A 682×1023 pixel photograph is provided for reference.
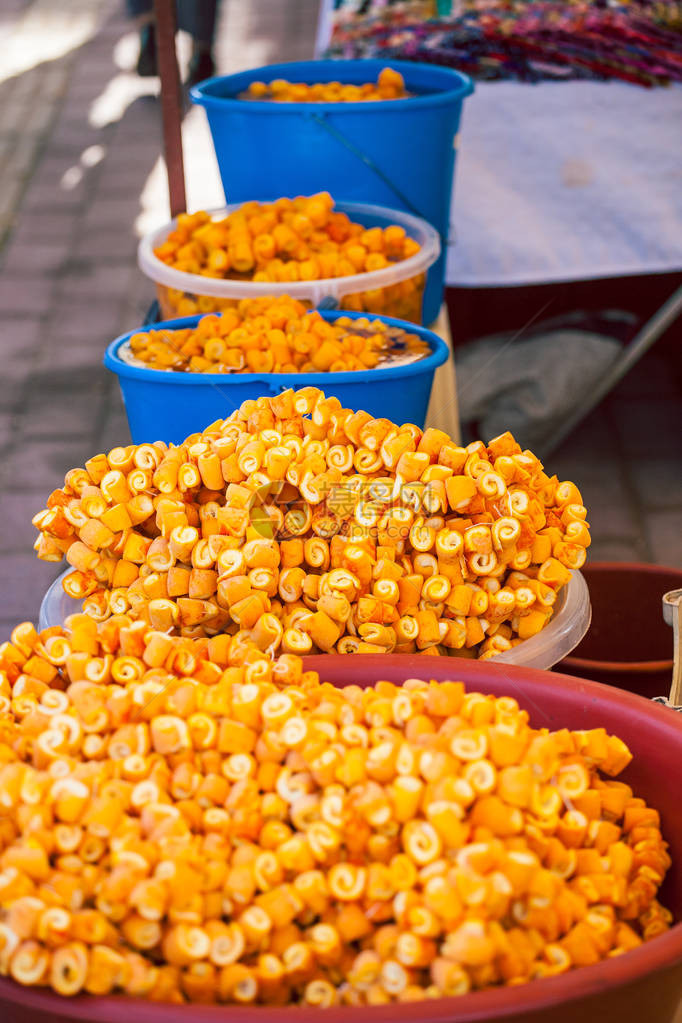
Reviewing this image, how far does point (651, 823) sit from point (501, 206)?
6.19 feet

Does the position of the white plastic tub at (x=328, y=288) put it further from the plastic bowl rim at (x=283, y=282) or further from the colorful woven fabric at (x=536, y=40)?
the colorful woven fabric at (x=536, y=40)

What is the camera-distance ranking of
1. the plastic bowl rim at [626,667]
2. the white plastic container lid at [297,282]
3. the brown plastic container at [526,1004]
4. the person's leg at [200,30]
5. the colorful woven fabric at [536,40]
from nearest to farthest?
the brown plastic container at [526,1004], the plastic bowl rim at [626,667], the white plastic container lid at [297,282], the colorful woven fabric at [536,40], the person's leg at [200,30]

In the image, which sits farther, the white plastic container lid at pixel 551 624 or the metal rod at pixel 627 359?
the metal rod at pixel 627 359

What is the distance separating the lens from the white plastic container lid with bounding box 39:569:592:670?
102 centimetres

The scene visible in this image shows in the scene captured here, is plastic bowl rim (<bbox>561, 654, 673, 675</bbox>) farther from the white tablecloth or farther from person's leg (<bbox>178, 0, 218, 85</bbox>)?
person's leg (<bbox>178, 0, 218, 85</bbox>)

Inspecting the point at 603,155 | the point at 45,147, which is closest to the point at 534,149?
the point at 603,155

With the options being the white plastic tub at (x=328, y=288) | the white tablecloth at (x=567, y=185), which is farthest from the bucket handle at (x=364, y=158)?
the white tablecloth at (x=567, y=185)

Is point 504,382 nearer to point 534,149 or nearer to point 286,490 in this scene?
point 534,149

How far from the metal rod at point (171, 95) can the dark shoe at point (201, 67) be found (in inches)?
141

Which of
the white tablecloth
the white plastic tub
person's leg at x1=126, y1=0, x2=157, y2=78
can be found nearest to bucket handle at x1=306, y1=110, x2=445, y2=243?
the white plastic tub

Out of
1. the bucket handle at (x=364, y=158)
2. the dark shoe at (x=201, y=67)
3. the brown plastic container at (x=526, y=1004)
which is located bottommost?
the dark shoe at (x=201, y=67)

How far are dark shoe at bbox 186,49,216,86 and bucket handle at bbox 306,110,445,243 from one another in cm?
378

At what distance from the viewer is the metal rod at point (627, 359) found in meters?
2.34

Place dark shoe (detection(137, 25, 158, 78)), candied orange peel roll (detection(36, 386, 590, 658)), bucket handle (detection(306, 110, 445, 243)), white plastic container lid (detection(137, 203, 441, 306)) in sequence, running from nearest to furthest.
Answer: candied orange peel roll (detection(36, 386, 590, 658)), white plastic container lid (detection(137, 203, 441, 306)), bucket handle (detection(306, 110, 445, 243)), dark shoe (detection(137, 25, 158, 78))
